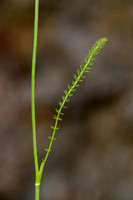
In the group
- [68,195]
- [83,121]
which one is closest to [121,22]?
[83,121]

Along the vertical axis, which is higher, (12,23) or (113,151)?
(12,23)

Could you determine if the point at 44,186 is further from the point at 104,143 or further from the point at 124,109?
the point at 124,109

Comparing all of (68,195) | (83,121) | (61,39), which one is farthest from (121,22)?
(68,195)

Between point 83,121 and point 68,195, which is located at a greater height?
point 83,121

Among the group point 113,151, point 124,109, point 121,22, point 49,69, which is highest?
point 121,22

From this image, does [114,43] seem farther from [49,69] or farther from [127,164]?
[127,164]
